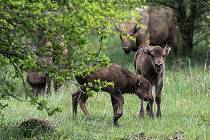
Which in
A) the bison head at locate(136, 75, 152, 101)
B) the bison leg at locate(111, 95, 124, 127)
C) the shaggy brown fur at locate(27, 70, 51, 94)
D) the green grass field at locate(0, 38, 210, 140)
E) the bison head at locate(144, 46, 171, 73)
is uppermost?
the bison head at locate(144, 46, 171, 73)

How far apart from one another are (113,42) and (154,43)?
642 centimetres

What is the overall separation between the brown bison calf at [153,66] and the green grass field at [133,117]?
0.46 metres

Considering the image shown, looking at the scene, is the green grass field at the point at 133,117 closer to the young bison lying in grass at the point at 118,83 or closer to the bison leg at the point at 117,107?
the bison leg at the point at 117,107

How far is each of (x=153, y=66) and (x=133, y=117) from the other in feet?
3.71

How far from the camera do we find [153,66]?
12.3 meters

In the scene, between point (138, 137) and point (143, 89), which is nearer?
point (138, 137)

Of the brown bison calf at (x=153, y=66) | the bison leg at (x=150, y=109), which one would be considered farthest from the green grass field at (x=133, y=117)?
the brown bison calf at (x=153, y=66)

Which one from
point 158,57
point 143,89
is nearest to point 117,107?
point 143,89

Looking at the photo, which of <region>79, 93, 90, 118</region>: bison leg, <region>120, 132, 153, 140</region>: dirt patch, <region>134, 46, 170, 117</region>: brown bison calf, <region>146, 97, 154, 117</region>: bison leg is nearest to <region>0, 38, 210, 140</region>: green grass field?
<region>120, 132, 153, 140</region>: dirt patch

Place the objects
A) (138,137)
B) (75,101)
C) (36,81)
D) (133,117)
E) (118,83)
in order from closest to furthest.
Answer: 1. (138,137)
2. (118,83)
3. (75,101)
4. (133,117)
5. (36,81)

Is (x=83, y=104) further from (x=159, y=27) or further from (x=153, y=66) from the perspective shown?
(x=159, y=27)

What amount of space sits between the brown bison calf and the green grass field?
18.0 inches

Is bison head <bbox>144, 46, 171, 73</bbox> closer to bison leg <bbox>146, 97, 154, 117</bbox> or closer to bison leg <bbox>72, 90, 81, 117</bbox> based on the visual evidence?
bison leg <bbox>146, 97, 154, 117</bbox>

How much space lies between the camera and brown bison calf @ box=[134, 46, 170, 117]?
39.2 ft
